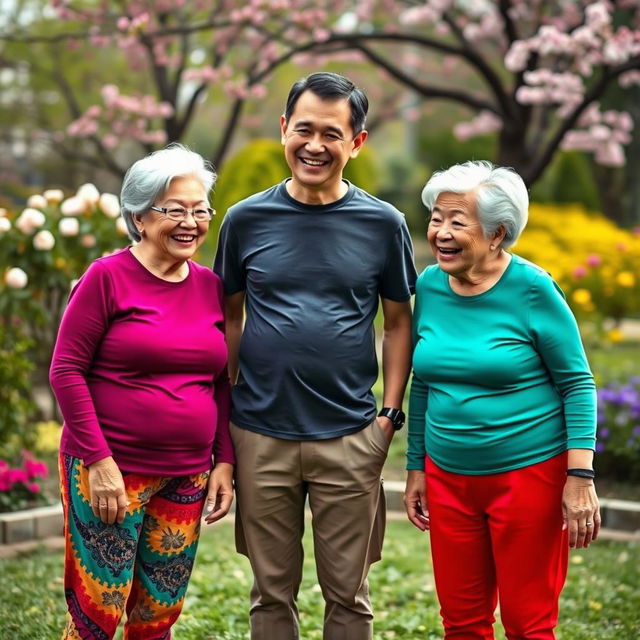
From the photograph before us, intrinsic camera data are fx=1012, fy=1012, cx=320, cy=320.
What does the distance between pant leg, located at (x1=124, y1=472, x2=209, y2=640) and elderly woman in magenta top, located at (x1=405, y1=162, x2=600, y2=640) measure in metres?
0.73

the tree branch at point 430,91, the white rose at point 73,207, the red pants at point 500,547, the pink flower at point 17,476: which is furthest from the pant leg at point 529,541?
the tree branch at point 430,91

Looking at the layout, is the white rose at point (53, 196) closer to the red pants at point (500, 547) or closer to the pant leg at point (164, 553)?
the pant leg at point (164, 553)

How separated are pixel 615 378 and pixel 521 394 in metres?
5.30

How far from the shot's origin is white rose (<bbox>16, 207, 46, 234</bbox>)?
673cm

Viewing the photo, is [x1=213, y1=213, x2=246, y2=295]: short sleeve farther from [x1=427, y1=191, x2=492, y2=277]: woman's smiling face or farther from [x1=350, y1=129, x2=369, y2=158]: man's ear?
[x1=427, y1=191, x2=492, y2=277]: woman's smiling face

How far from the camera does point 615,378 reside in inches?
310

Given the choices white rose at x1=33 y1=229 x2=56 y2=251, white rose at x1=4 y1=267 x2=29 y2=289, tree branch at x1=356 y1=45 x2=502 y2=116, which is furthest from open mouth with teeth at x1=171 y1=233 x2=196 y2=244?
tree branch at x1=356 y1=45 x2=502 y2=116

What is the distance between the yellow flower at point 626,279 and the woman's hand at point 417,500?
318 inches

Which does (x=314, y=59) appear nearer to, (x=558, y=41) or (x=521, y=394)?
(x=558, y=41)

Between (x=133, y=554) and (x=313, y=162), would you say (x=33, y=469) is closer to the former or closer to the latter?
(x=133, y=554)

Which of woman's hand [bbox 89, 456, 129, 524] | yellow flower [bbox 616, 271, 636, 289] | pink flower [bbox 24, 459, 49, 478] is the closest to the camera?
woman's hand [bbox 89, 456, 129, 524]

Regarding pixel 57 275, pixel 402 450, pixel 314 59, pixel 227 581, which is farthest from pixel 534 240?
pixel 227 581

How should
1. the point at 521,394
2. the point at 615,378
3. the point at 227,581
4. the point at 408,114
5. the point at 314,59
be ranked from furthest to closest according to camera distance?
the point at 408,114
the point at 314,59
the point at 615,378
the point at 227,581
the point at 521,394

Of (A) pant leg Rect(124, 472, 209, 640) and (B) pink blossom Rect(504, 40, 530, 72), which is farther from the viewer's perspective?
(B) pink blossom Rect(504, 40, 530, 72)
